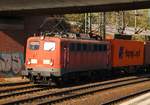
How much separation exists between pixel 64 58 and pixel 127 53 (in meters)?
13.3

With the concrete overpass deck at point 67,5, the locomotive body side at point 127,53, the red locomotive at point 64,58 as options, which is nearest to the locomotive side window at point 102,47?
the red locomotive at point 64,58

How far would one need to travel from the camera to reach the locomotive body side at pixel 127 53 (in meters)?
35.2

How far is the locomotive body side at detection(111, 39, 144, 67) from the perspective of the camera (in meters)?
35.2

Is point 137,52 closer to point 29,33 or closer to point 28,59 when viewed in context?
point 29,33

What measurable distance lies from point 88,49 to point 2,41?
9395 millimetres

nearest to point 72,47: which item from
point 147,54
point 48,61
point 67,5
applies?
point 48,61

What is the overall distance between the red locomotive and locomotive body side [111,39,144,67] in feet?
4.57

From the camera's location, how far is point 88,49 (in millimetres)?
29172

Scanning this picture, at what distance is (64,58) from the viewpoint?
25766mm

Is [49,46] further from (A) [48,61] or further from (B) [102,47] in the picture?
(B) [102,47]

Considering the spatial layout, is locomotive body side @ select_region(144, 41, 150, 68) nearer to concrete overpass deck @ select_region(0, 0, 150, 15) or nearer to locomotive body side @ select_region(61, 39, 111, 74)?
locomotive body side @ select_region(61, 39, 111, 74)

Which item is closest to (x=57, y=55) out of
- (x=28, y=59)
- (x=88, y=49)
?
(x=28, y=59)

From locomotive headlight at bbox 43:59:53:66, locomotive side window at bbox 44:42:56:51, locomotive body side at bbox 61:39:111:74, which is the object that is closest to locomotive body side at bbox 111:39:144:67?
locomotive body side at bbox 61:39:111:74

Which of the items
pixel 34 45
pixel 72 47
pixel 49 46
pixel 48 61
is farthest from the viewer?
pixel 72 47
